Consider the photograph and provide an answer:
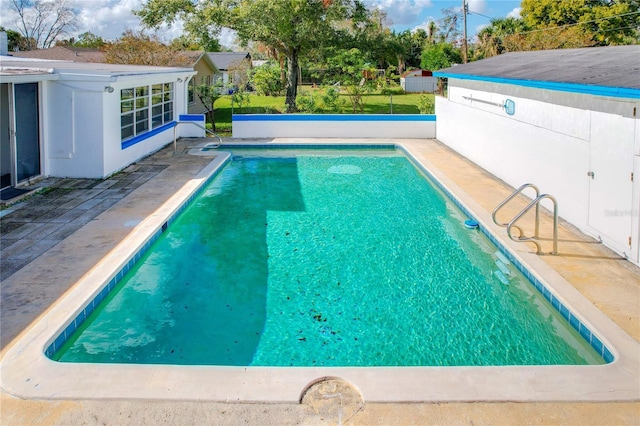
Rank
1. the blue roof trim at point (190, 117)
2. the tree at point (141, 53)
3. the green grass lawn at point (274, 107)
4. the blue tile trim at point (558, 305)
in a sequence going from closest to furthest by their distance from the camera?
the blue tile trim at point (558, 305) < the blue roof trim at point (190, 117) < the tree at point (141, 53) < the green grass lawn at point (274, 107)

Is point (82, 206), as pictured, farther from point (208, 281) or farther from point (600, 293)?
point (600, 293)

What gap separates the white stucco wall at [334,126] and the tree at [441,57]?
23003mm

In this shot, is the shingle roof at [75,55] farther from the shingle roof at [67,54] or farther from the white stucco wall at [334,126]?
the white stucco wall at [334,126]

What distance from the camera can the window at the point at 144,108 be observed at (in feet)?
40.8

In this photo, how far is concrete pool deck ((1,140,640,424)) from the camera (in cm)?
359

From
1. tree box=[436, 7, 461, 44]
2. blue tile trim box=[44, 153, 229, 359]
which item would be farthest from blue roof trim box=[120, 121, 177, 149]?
tree box=[436, 7, 461, 44]

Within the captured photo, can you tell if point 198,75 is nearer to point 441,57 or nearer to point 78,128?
point 78,128

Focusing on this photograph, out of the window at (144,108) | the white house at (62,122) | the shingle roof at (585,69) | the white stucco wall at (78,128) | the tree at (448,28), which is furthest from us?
the tree at (448,28)

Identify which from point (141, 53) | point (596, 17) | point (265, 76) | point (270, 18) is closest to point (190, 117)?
point (270, 18)

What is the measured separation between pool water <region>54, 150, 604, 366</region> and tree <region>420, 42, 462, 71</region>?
32.1m

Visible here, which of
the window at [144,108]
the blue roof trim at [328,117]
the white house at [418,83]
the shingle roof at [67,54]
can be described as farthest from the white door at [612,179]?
the white house at [418,83]

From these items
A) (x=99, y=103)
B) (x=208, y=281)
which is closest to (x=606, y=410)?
(x=208, y=281)

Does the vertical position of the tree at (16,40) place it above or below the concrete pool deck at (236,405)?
above

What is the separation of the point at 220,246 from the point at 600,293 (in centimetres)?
494
